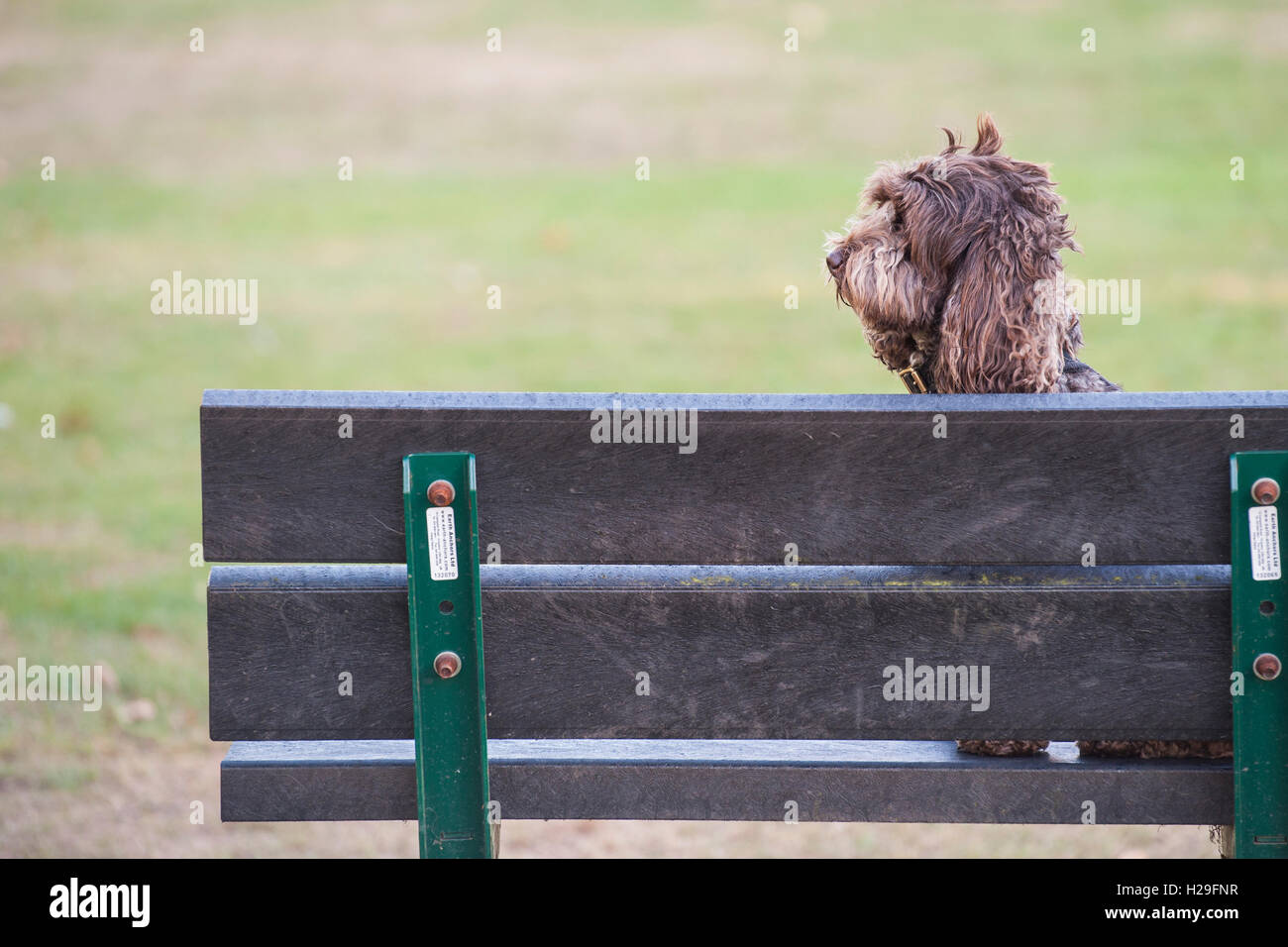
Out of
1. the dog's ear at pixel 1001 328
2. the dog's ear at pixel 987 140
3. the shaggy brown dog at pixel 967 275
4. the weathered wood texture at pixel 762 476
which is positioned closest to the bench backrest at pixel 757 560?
the weathered wood texture at pixel 762 476

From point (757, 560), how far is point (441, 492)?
0.57m

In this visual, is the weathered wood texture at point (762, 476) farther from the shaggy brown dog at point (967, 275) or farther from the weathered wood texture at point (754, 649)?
the shaggy brown dog at point (967, 275)

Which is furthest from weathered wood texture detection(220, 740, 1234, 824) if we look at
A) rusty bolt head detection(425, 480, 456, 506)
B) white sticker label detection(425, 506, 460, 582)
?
rusty bolt head detection(425, 480, 456, 506)

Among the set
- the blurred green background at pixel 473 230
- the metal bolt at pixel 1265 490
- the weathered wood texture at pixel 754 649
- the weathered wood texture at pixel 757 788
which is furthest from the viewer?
the blurred green background at pixel 473 230

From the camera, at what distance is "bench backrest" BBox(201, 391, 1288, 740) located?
2.51 meters

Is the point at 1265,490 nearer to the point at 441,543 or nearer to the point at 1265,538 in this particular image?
the point at 1265,538

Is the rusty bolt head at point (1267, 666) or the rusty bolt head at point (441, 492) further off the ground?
the rusty bolt head at point (441, 492)

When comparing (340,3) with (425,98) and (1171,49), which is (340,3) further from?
(1171,49)

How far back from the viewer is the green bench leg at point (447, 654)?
2502mm

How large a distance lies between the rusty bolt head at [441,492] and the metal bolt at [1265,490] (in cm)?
138

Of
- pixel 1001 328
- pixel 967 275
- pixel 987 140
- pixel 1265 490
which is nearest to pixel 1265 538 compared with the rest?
pixel 1265 490

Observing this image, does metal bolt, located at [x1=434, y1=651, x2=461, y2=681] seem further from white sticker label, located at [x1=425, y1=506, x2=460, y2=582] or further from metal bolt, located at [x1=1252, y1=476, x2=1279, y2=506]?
metal bolt, located at [x1=1252, y1=476, x2=1279, y2=506]

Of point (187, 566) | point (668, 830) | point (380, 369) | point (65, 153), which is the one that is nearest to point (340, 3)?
point (65, 153)

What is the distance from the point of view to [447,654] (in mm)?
2557
